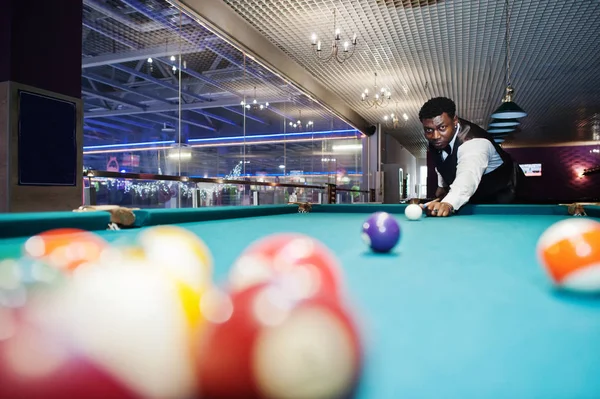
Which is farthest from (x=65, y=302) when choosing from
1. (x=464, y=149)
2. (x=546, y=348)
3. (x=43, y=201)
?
(x=464, y=149)

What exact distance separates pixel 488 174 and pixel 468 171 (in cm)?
86

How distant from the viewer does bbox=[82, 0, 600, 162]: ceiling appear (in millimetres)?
5273

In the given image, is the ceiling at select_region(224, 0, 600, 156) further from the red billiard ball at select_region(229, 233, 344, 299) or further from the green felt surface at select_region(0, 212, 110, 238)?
the red billiard ball at select_region(229, 233, 344, 299)

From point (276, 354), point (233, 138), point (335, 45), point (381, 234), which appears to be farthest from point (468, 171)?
point (233, 138)

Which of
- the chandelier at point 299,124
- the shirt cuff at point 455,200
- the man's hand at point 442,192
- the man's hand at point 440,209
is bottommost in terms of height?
the man's hand at point 440,209

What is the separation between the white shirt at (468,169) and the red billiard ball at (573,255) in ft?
7.47

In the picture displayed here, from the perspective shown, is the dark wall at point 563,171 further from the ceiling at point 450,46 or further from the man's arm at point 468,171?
the man's arm at point 468,171

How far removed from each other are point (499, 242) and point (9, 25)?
3566 millimetres

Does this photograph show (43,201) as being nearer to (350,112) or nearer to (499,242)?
(499,242)

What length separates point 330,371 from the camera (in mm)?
372

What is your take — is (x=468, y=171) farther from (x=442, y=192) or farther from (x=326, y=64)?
(x=326, y=64)

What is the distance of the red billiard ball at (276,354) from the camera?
36 cm

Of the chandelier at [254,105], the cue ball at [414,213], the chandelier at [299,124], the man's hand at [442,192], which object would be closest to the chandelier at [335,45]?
the man's hand at [442,192]

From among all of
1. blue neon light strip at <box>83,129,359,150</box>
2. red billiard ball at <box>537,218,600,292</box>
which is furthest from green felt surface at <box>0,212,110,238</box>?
blue neon light strip at <box>83,129,359,150</box>
